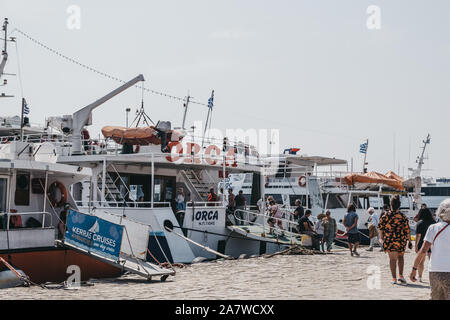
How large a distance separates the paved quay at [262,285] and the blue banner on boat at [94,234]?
67 centimetres

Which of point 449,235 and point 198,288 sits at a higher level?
point 449,235

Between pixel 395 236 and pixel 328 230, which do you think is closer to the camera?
pixel 395 236

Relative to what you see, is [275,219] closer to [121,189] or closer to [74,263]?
[121,189]

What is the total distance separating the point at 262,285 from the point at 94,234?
4163 mm

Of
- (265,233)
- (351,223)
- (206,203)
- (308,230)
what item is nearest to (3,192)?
(206,203)

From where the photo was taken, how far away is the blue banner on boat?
43.2 ft

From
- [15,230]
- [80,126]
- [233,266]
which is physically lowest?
[233,266]

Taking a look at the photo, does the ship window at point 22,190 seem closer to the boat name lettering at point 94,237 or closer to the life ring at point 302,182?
the boat name lettering at point 94,237

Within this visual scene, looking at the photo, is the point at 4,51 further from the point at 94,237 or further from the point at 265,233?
the point at 94,237

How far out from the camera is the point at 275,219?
22.7 meters

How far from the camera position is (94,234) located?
1341 cm
